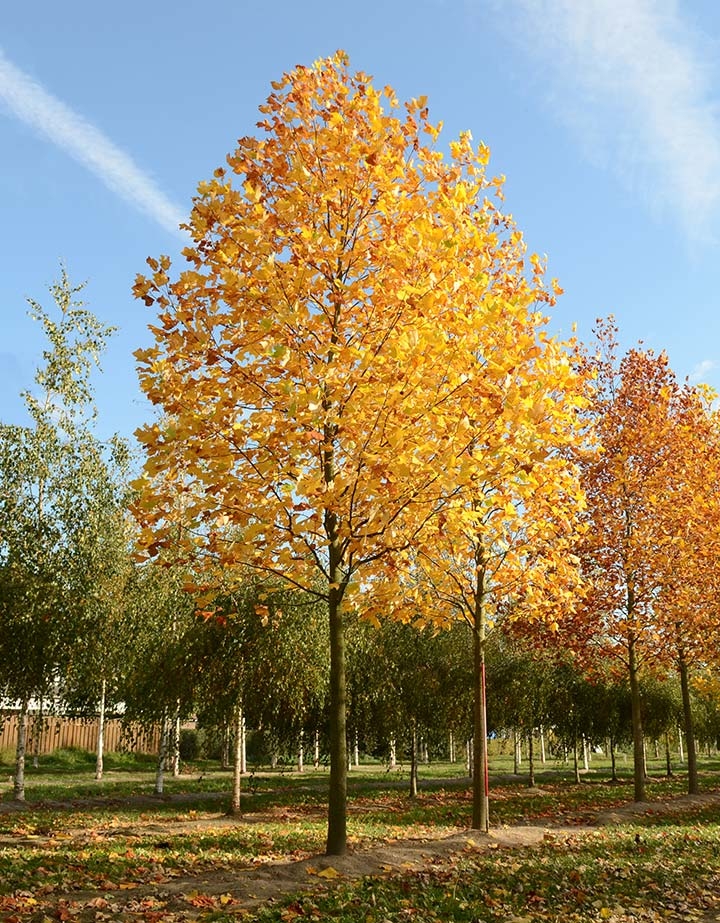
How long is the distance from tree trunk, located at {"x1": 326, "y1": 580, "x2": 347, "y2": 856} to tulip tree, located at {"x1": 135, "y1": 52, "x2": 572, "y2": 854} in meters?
0.03

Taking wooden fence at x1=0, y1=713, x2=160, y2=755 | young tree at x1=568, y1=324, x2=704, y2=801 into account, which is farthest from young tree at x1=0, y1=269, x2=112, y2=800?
wooden fence at x1=0, y1=713, x2=160, y2=755

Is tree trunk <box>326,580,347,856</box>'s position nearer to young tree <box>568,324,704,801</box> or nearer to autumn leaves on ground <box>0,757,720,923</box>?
autumn leaves on ground <box>0,757,720,923</box>

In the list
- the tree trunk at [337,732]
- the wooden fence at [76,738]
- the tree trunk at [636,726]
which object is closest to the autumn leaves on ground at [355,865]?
the tree trunk at [337,732]

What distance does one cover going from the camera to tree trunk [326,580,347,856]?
787 cm

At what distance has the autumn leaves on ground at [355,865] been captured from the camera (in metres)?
6.05

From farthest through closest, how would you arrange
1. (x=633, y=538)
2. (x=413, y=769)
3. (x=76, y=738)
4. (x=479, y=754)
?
(x=76, y=738)
(x=413, y=769)
(x=633, y=538)
(x=479, y=754)

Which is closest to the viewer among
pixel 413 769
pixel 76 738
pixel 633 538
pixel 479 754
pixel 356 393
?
pixel 356 393

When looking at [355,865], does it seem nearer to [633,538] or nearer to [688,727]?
[633,538]

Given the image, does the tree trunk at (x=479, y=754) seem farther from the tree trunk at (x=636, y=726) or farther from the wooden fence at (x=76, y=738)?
the wooden fence at (x=76, y=738)

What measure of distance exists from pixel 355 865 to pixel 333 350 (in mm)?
4883

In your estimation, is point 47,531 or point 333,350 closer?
point 333,350

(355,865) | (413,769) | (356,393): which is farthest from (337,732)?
(413,769)

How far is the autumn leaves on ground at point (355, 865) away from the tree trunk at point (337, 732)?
0.27 m

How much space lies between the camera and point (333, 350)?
6785mm
